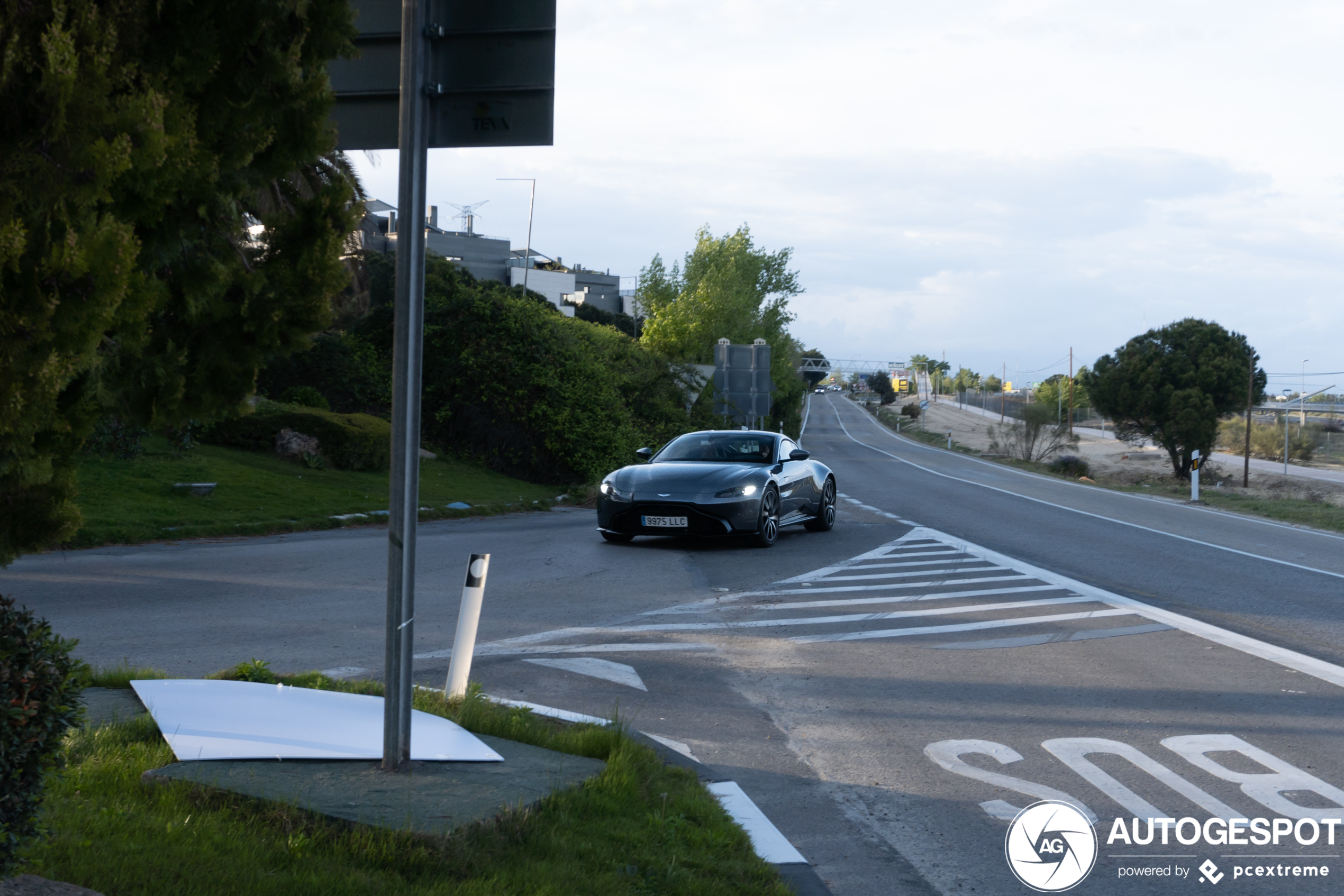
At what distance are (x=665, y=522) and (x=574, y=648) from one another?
5.63m

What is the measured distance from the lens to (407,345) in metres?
3.71

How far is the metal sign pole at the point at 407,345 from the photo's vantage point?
3.71 metres

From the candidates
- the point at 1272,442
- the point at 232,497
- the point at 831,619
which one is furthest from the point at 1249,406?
the point at 831,619

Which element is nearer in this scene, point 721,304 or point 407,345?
point 407,345

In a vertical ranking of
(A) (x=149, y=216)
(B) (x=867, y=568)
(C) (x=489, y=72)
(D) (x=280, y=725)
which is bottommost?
(B) (x=867, y=568)

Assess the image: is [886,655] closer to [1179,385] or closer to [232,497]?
[232,497]

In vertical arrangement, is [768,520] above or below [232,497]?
above

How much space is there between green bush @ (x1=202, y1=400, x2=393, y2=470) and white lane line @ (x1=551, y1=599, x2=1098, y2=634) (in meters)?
13.6

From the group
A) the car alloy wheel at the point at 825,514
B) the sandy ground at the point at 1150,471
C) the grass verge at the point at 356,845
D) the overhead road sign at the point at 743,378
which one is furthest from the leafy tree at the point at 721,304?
the grass verge at the point at 356,845

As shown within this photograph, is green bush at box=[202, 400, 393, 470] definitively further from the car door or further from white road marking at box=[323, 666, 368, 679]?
white road marking at box=[323, 666, 368, 679]

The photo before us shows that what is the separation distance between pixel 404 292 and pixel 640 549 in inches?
377

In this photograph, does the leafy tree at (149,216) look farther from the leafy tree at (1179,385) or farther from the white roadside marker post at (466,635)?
the leafy tree at (1179,385)

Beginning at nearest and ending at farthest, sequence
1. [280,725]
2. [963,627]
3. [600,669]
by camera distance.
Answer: [280,725] → [600,669] → [963,627]

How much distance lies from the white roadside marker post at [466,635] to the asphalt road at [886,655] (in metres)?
0.71
